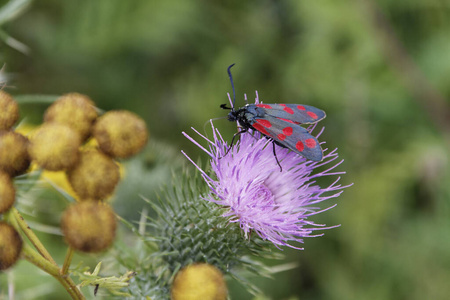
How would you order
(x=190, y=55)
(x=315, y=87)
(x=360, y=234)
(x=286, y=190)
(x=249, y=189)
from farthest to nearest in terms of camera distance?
(x=190, y=55) → (x=315, y=87) → (x=360, y=234) → (x=286, y=190) → (x=249, y=189)

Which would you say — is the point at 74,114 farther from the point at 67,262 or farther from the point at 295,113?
the point at 295,113

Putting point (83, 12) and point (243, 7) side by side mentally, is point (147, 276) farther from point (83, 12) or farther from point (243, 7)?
point (243, 7)

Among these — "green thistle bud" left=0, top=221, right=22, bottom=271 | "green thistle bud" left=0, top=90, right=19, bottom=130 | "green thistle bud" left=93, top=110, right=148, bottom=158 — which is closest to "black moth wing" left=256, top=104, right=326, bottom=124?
"green thistle bud" left=93, top=110, right=148, bottom=158

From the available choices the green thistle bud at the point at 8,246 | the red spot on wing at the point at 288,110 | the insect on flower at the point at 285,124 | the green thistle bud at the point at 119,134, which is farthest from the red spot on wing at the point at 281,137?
the green thistle bud at the point at 8,246

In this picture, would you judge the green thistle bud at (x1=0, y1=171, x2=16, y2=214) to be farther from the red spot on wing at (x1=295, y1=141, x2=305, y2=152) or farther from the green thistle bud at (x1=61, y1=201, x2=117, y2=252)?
the red spot on wing at (x1=295, y1=141, x2=305, y2=152)

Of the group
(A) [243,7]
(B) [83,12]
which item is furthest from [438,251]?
(B) [83,12]

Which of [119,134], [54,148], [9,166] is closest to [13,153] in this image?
A: [9,166]
